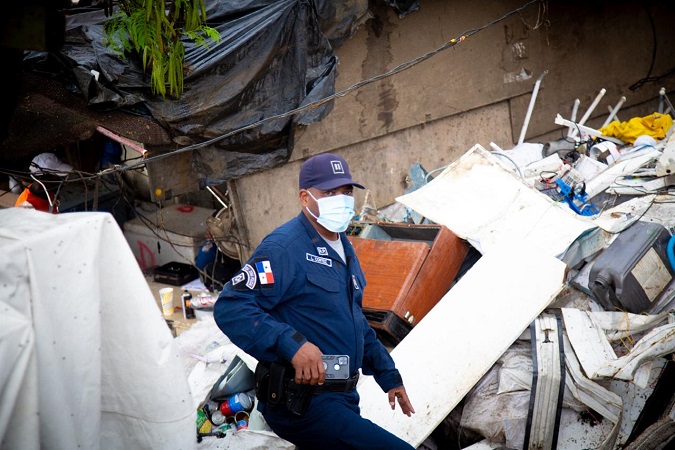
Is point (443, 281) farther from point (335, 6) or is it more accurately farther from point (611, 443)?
point (335, 6)

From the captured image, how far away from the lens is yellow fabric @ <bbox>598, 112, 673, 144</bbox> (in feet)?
26.1

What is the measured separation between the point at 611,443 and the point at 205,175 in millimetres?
3889

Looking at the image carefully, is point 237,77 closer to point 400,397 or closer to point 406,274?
point 406,274

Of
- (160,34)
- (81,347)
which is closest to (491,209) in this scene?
(160,34)

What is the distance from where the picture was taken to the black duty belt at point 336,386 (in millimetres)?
2812

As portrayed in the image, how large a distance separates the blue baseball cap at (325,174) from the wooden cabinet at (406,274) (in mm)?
1885

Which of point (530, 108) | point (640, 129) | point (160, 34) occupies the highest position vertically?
point (160, 34)

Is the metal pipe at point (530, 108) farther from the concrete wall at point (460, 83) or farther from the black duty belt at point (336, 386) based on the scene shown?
the black duty belt at point (336, 386)

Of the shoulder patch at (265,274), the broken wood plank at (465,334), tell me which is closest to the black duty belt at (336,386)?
the shoulder patch at (265,274)

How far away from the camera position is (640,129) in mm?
8000

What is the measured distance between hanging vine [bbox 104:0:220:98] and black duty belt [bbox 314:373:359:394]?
3174mm

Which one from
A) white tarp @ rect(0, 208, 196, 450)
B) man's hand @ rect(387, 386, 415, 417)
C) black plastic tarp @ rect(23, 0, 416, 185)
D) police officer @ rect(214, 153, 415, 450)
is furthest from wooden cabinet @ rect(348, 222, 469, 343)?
white tarp @ rect(0, 208, 196, 450)

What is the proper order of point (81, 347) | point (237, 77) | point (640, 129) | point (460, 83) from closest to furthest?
point (81, 347), point (237, 77), point (640, 129), point (460, 83)

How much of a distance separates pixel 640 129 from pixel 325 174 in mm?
6276
